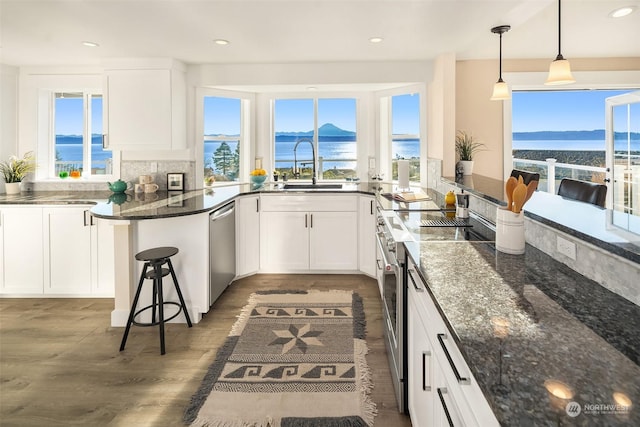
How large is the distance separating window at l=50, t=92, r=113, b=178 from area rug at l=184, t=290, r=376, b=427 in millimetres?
2665

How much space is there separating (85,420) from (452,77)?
4.02 m

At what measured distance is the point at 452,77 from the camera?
4.04 meters

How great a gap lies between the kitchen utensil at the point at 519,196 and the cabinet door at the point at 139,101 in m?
3.49

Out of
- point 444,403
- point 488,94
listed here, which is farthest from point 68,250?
point 488,94

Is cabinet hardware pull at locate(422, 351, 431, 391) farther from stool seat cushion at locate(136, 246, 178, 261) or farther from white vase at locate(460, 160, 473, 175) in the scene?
white vase at locate(460, 160, 473, 175)

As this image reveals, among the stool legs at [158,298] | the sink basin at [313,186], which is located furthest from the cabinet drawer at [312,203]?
the stool legs at [158,298]

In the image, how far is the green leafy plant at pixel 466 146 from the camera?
13.8ft

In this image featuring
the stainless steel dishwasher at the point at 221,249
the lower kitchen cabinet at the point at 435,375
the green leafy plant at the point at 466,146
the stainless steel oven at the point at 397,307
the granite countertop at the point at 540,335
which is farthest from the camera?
the green leafy plant at the point at 466,146

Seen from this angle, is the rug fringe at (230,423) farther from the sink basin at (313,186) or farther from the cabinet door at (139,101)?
the sink basin at (313,186)

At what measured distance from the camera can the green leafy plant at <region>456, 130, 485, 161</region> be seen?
4213mm

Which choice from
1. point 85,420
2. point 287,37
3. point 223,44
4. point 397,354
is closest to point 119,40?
point 223,44

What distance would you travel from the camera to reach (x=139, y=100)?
409cm

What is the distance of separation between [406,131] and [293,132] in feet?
4.68

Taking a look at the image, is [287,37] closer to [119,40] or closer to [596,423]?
[119,40]
